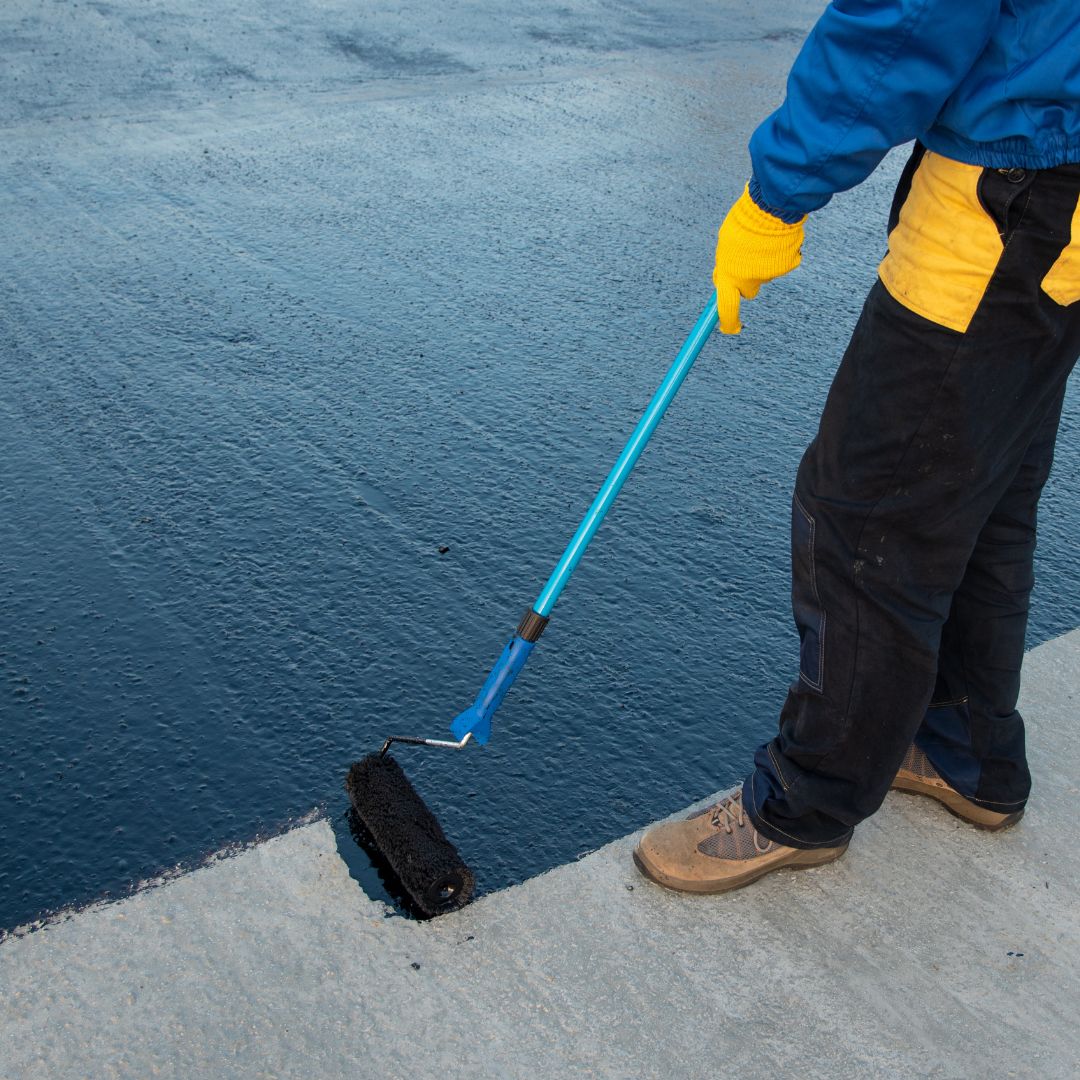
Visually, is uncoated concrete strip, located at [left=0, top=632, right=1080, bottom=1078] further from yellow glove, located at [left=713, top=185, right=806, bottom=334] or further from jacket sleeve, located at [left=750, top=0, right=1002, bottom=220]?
jacket sleeve, located at [left=750, top=0, right=1002, bottom=220]

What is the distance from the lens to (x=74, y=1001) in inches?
75.5

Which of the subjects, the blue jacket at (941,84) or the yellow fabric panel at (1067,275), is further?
the yellow fabric panel at (1067,275)

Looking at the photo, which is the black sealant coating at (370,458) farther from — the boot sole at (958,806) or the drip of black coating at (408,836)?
the boot sole at (958,806)

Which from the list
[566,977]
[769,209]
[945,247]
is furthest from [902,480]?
[566,977]

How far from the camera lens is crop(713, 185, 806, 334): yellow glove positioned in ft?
6.72

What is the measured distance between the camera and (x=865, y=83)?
178cm

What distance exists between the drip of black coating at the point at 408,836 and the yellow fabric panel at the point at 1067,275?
1229mm

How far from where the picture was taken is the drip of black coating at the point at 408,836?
2115 mm

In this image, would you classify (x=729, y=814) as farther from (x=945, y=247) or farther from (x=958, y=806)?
(x=945, y=247)

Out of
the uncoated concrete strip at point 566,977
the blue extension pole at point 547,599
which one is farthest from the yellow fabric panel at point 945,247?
the uncoated concrete strip at point 566,977

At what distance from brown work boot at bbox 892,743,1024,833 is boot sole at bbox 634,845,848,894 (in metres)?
0.22

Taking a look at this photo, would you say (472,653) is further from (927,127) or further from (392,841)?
(927,127)

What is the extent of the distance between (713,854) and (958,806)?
499 mm

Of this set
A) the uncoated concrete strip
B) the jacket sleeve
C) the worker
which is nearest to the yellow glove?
the worker
